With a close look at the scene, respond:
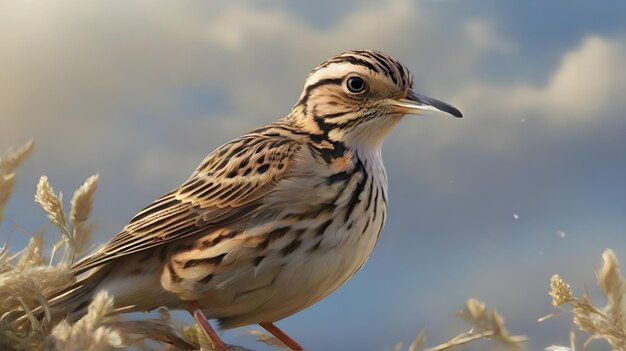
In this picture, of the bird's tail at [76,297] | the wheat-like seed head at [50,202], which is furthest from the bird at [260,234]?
the wheat-like seed head at [50,202]

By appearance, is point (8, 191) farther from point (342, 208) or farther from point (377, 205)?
point (377, 205)

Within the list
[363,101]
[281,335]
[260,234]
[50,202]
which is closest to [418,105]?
[363,101]

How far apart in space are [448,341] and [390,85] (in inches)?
73.3

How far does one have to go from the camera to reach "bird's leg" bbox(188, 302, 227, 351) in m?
4.27

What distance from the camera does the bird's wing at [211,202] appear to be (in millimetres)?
4629

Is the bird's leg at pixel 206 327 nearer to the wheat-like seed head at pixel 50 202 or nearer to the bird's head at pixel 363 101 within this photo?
the wheat-like seed head at pixel 50 202

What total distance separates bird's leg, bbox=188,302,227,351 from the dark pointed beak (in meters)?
1.75

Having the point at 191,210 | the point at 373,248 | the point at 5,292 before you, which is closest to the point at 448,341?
the point at 373,248

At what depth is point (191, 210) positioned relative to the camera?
480 centimetres

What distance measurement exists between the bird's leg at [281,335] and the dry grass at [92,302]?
807mm

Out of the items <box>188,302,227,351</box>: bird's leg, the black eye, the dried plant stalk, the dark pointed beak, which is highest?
the black eye

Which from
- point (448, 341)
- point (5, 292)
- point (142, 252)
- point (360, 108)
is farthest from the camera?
point (360, 108)

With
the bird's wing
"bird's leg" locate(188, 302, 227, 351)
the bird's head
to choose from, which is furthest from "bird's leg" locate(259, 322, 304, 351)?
the bird's head

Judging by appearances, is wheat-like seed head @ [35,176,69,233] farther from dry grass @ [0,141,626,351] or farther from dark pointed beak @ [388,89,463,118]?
dark pointed beak @ [388,89,463,118]
